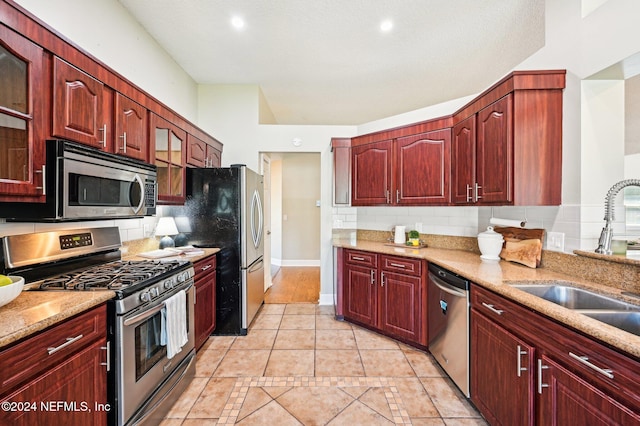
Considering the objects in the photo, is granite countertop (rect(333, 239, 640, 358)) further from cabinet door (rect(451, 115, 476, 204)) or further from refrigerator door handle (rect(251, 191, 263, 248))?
refrigerator door handle (rect(251, 191, 263, 248))

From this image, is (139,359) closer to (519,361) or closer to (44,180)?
(44,180)

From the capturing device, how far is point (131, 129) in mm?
2066

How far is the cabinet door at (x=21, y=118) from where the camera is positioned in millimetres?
1241

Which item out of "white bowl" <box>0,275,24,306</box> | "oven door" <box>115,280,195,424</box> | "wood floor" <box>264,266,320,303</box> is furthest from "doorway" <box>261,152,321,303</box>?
"white bowl" <box>0,275,24,306</box>

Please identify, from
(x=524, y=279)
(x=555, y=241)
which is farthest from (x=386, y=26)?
(x=524, y=279)

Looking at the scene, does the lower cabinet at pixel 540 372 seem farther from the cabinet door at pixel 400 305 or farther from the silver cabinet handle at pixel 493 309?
the cabinet door at pixel 400 305

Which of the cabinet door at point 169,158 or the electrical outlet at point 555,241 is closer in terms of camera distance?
the electrical outlet at point 555,241

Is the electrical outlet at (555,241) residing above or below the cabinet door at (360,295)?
above

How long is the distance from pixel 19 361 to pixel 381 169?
3.02 m

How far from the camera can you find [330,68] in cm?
338

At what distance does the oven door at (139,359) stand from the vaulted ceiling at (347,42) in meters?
2.37

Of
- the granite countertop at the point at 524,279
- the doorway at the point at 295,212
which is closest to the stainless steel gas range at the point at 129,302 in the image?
the granite countertop at the point at 524,279

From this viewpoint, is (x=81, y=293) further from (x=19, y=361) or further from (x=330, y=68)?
(x=330, y=68)

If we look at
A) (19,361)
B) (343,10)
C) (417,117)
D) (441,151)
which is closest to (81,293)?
(19,361)
